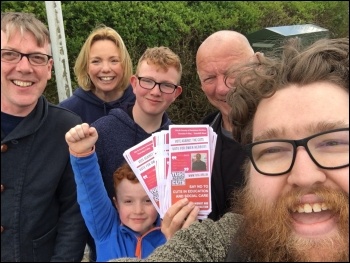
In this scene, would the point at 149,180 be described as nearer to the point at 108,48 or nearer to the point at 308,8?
the point at 108,48

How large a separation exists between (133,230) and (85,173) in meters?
0.55

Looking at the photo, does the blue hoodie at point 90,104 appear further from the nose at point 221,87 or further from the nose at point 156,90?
the nose at point 221,87

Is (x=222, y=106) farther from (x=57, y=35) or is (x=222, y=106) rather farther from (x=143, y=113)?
(x=57, y=35)

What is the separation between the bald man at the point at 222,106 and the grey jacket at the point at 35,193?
41.5 inches

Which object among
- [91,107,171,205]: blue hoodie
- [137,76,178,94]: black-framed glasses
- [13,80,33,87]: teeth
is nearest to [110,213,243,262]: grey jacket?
[13,80,33,87]: teeth

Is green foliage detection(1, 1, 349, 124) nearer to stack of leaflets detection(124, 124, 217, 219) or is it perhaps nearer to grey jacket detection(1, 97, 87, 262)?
stack of leaflets detection(124, 124, 217, 219)

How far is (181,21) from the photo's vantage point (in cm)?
580

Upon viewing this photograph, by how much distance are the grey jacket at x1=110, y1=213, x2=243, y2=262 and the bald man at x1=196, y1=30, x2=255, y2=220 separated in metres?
0.60

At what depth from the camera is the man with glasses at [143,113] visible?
2.62m

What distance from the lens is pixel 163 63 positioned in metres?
2.85

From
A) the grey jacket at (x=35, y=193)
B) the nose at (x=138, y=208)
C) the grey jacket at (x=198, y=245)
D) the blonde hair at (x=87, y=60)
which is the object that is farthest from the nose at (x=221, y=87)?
the grey jacket at (x=35, y=193)

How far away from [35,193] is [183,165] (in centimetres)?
67

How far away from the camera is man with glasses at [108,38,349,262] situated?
1.46m

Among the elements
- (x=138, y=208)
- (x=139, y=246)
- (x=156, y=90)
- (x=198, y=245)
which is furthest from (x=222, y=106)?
(x=198, y=245)
